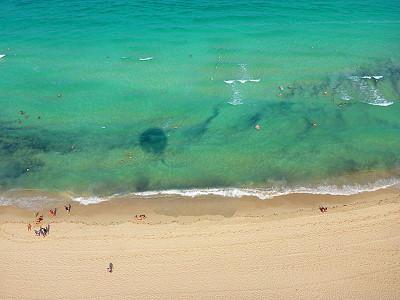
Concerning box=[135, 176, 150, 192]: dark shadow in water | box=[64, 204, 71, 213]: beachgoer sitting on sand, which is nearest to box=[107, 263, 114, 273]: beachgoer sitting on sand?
box=[64, 204, 71, 213]: beachgoer sitting on sand

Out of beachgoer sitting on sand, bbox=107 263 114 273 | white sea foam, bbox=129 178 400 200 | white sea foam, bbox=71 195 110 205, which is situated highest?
white sea foam, bbox=129 178 400 200

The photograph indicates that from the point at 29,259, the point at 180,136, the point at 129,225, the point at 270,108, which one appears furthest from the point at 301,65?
the point at 29,259

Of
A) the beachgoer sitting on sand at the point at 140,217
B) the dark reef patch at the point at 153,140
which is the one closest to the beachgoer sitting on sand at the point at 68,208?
the beachgoer sitting on sand at the point at 140,217

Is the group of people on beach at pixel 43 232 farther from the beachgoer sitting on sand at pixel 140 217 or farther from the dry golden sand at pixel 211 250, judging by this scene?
the beachgoer sitting on sand at pixel 140 217

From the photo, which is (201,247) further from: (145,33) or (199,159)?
(145,33)

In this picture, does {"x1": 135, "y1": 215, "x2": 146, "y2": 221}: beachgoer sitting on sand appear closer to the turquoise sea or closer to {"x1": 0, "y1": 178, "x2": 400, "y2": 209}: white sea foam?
{"x1": 0, "y1": 178, "x2": 400, "y2": 209}: white sea foam

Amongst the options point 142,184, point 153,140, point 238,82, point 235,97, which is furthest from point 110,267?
point 238,82

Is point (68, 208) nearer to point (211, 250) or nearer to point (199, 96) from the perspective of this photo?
point (211, 250)
